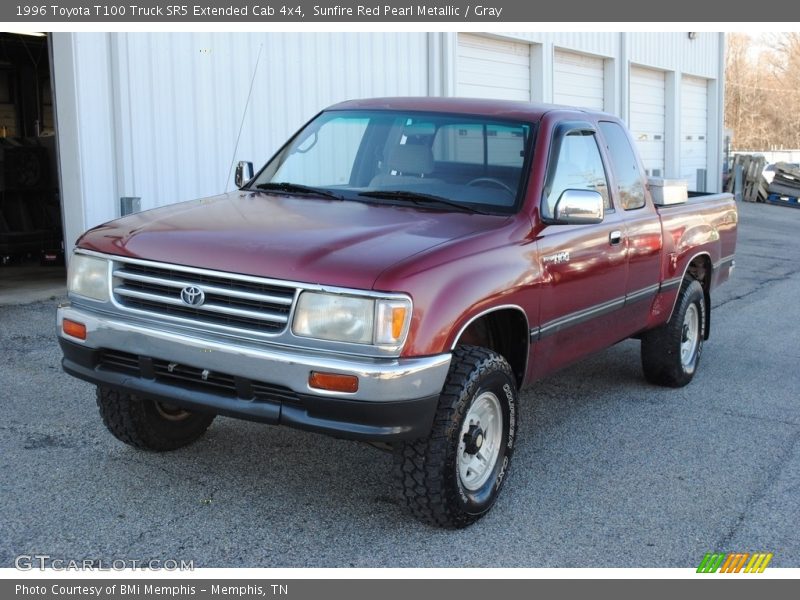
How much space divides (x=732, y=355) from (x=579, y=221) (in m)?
3.88

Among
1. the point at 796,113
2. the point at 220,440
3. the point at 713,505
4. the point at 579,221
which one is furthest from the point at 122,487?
the point at 796,113

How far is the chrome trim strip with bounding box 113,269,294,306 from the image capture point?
12.3 feet

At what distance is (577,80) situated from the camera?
1762cm

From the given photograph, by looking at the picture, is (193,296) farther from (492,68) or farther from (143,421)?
(492,68)

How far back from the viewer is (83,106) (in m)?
9.09

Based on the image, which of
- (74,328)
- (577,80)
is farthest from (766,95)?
(74,328)

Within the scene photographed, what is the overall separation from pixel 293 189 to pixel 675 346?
3.06 m

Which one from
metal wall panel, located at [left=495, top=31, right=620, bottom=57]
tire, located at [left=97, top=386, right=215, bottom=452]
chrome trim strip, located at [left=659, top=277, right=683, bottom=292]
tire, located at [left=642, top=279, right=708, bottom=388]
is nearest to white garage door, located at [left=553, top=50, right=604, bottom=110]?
metal wall panel, located at [left=495, top=31, right=620, bottom=57]

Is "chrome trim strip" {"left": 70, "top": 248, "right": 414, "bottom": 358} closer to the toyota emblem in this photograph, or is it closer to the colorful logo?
the toyota emblem

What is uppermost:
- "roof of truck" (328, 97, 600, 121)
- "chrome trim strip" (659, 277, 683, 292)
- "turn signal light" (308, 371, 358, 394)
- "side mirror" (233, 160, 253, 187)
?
"roof of truck" (328, 97, 600, 121)

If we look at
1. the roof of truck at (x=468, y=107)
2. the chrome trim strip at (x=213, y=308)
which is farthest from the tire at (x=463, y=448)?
the roof of truck at (x=468, y=107)

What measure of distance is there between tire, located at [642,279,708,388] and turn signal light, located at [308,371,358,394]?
355 cm

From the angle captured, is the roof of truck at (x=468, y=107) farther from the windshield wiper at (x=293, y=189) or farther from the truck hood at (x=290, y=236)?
the truck hood at (x=290, y=236)

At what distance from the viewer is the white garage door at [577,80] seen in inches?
671
